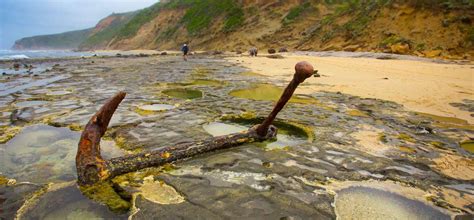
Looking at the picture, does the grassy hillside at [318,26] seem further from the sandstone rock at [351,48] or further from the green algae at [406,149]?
the green algae at [406,149]

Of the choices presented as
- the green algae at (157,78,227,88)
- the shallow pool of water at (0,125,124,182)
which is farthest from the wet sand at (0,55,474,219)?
the green algae at (157,78,227,88)

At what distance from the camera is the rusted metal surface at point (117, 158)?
2.67m

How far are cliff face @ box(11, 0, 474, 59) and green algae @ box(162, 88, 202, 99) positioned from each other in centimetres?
1500

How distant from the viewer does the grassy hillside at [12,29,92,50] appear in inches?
6447

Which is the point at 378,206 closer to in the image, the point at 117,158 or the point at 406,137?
the point at 406,137

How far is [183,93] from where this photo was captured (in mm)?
7621

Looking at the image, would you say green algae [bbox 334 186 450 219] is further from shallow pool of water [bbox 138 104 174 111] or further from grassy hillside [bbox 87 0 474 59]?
grassy hillside [bbox 87 0 474 59]

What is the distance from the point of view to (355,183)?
301 centimetres

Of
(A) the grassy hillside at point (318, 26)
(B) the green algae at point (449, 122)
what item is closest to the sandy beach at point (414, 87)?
(B) the green algae at point (449, 122)

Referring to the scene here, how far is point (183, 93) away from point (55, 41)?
199460 mm

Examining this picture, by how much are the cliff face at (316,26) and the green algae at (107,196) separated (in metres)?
18.7

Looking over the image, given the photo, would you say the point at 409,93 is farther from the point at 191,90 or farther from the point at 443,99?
the point at 191,90

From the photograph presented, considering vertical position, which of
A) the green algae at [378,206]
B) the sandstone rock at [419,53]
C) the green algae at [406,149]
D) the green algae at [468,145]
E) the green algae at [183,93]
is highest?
the sandstone rock at [419,53]

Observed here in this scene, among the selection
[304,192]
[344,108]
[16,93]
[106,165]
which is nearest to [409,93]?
[344,108]
